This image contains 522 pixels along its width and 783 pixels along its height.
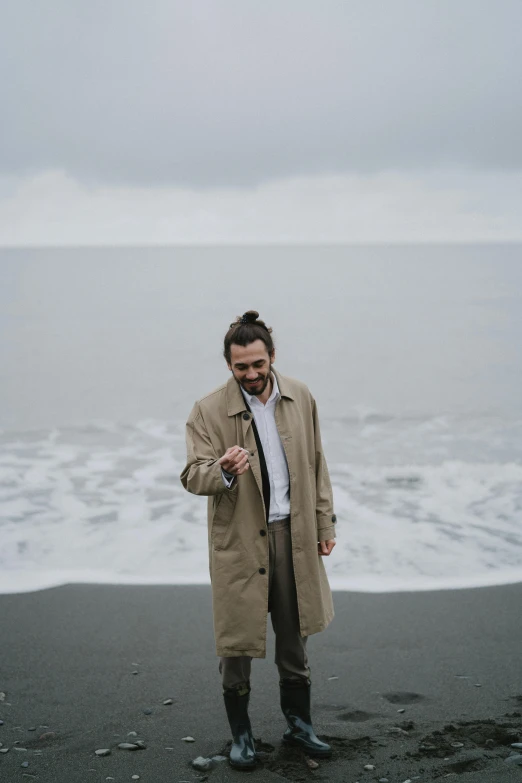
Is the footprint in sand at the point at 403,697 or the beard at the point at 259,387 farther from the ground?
the beard at the point at 259,387

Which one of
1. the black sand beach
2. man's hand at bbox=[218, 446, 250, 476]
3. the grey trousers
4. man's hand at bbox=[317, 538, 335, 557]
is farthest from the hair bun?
the black sand beach

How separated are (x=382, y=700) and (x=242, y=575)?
1530 millimetres

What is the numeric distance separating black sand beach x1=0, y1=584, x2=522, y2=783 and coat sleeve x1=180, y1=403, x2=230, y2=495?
1314mm

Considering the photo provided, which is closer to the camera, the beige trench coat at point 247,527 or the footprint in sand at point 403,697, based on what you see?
the beige trench coat at point 247,527

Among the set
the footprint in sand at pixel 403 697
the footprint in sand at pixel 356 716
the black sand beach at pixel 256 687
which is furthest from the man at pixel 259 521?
the footprint in sand at pixel 403 697

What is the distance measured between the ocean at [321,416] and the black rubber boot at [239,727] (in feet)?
10.1

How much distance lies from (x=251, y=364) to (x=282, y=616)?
116 cm

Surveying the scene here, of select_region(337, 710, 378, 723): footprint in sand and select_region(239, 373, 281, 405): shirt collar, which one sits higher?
select_region(239, 373, 281, 405): shirt collar

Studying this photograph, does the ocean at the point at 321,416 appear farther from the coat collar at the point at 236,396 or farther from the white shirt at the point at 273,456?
the coat collar at the point at 236,396

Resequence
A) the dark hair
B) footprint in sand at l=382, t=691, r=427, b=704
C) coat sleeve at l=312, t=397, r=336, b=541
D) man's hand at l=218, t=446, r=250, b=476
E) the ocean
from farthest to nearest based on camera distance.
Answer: the ocean, footprint in sand at l=382, t=691, r=427, b=704, coat sleeve at l=312, t=397, r=336, b=541, the dark hair, man's hand at l=218, t=446, r=250, b=476

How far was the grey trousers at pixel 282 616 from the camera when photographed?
11.6 feet

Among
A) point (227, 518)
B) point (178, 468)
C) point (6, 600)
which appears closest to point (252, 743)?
point (227, 518)

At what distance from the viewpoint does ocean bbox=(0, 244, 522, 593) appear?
301 inches

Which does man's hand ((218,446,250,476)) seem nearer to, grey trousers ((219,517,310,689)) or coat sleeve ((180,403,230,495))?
coat sleeve ((180,403,230,495))
